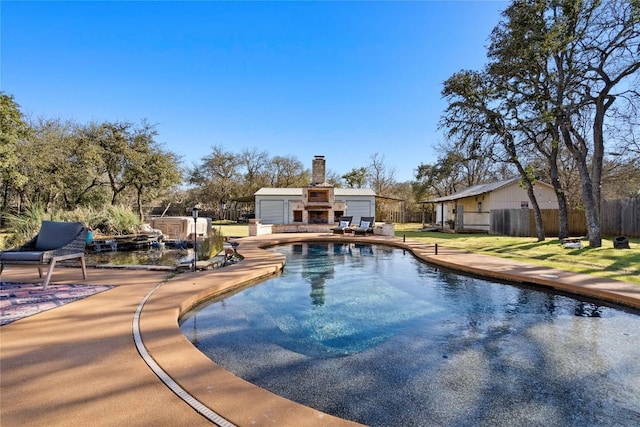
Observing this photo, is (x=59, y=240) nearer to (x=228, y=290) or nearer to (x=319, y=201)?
(x=228, y=290)

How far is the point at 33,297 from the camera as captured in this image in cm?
386

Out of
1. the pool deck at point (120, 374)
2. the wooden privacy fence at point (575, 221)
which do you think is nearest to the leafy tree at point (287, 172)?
the wooden privacy fence at point (575, 221)

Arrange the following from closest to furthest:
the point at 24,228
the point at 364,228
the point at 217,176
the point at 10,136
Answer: the point at 24,228, the point at 10,136, the point at 364,228, the point at 217,176

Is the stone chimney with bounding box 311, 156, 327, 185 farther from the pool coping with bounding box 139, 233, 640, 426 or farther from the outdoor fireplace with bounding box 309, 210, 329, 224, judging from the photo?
the pool coping with bounding box 139, 233, 640, 426

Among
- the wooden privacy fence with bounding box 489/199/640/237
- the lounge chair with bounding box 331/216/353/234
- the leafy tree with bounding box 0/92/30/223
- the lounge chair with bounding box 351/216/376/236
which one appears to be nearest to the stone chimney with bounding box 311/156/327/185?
the lounge chair with bounding box 331/216/353/234

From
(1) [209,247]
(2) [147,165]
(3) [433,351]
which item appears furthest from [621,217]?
(2) [147,165]

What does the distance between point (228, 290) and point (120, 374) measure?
292 centimetres

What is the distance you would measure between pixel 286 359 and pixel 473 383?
1587mm

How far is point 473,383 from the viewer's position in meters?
2.52

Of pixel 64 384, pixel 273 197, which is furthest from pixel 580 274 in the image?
pixel 273 197

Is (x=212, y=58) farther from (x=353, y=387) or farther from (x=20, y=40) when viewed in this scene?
(x=353, y=387)

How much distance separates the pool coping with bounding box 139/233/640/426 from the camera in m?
1.76

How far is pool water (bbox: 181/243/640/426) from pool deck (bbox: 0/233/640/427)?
43cm

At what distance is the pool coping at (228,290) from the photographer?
5.79 ft
